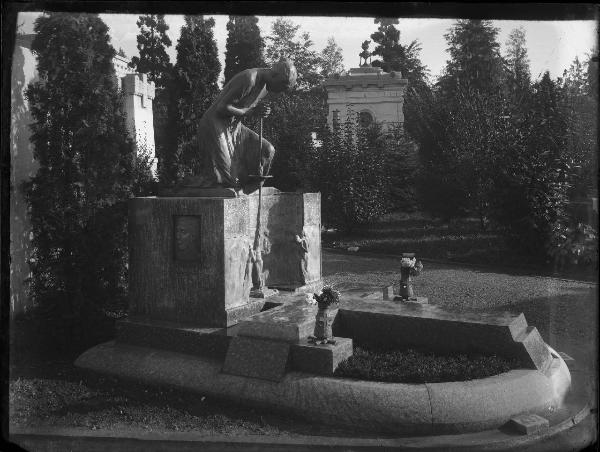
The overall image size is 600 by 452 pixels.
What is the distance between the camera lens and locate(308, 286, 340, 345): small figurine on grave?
6.69 m

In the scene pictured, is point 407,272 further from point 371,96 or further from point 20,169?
point 371,96

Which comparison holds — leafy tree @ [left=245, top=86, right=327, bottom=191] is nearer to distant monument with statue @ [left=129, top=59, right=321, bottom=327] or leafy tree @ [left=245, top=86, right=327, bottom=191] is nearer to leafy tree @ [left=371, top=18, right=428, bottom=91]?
distant monument with statue @ [left=129, top=59, right=321, bottom=327]

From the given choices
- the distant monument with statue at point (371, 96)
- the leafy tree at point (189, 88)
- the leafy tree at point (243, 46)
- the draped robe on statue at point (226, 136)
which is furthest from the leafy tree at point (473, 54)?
the draped robe on statue at point (226, 136)

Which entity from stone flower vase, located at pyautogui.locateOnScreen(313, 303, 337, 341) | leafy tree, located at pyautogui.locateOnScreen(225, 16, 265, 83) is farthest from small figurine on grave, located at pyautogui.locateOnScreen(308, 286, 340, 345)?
leafy tree, located at pyautogui.locateOnScreen(225, 16, 265, 83)

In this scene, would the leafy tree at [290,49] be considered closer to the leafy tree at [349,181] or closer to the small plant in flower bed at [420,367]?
the leafy tree at [349,181]

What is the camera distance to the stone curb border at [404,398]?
5.76 m

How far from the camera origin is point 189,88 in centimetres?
1517

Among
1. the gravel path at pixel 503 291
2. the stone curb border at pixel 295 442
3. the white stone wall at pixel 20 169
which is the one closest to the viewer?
the stone curb border at pixel 295 442

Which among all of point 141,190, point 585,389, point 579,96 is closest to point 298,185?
point 579,96

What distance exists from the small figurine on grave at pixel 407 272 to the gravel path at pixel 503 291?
81cm

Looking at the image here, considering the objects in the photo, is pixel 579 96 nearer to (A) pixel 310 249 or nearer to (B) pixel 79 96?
(A) pixel 310 249

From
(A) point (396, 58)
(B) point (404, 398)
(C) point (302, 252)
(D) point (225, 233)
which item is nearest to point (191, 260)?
(D) point (225, 233)

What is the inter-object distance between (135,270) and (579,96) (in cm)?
1390

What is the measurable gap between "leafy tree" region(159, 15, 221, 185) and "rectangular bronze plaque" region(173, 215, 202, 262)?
696 cm
